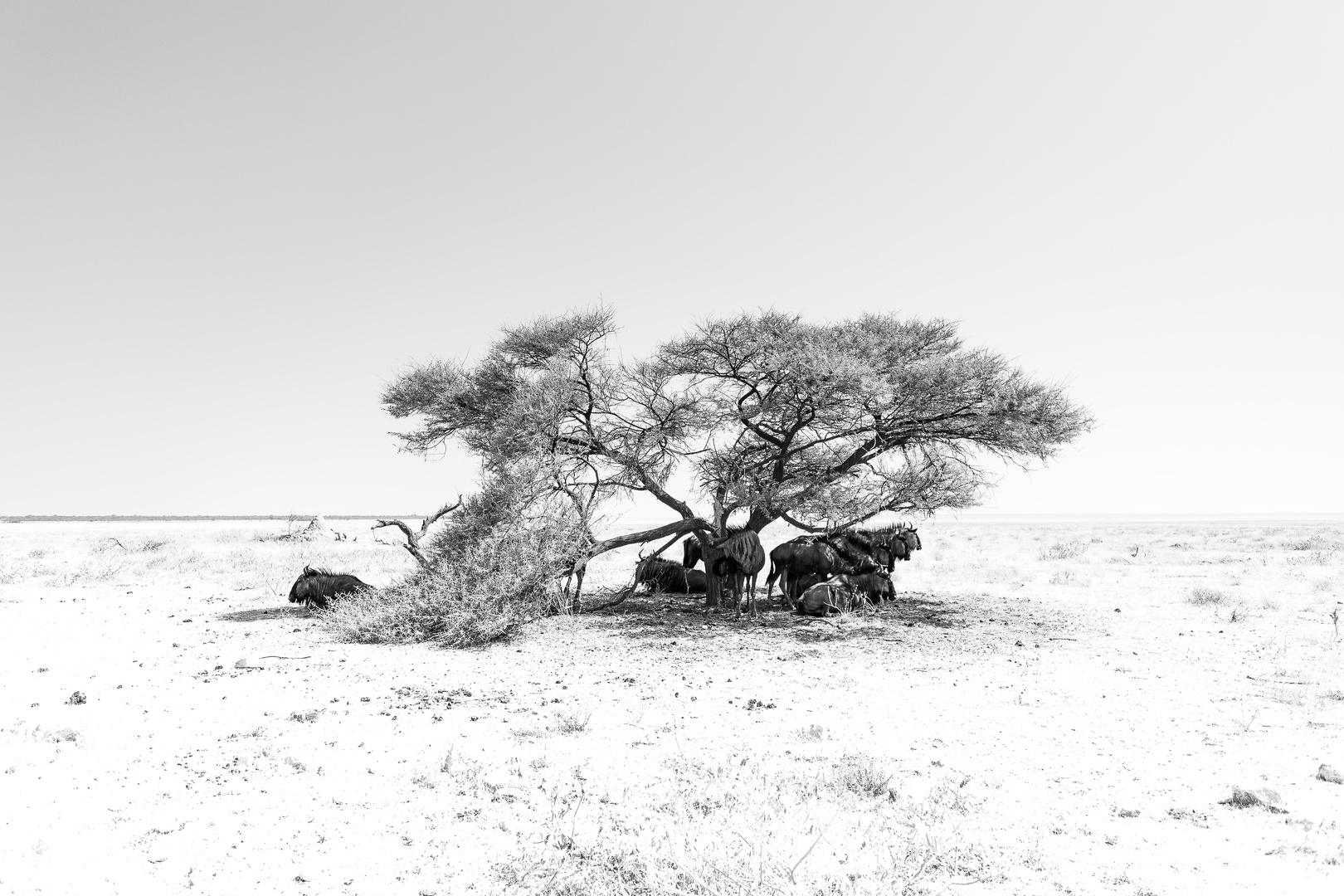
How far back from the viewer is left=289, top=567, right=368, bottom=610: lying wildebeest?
49.4ft

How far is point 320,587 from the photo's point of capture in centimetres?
1509

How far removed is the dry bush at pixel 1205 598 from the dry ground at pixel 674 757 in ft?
7.48

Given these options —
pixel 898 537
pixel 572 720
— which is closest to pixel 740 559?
pixel 898 537

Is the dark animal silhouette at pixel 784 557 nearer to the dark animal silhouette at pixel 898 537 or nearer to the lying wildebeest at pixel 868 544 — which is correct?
the lying wildebeest at pixel 868 544

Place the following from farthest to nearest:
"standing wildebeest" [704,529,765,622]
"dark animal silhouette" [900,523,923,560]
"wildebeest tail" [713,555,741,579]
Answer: "dark animal silhouette" [900,523,923,560], "wildebeest tail" [713,555,741,579], "standing wildebeest" [704,529,765,622]

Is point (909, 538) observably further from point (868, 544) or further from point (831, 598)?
point (831, 598)

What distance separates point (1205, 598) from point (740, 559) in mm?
10566

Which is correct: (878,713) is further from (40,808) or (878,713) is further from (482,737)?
(40,808)

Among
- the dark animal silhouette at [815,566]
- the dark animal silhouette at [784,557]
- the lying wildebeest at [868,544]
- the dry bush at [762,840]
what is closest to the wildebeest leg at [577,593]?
the dark animal silhouette at [784,557]

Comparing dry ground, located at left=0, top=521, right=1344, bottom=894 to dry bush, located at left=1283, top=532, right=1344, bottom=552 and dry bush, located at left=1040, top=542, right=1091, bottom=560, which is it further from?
dry bush, located at left=1283, top=532, right=1344, bottom=552

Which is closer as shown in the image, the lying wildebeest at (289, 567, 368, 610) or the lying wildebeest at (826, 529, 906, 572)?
the lying wildebeest at (289, 567, 368, 610)

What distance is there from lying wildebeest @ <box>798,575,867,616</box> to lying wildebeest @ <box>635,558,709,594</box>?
3593mm

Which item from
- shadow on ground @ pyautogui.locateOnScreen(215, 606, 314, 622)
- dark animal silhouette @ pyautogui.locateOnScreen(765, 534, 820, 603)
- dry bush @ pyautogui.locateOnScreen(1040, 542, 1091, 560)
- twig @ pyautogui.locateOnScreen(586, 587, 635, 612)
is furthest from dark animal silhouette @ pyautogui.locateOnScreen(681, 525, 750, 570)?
dry bush @ pyautogui.locateOnScreen(1040, 542, 1091, 560)

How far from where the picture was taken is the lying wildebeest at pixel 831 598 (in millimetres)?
14398
